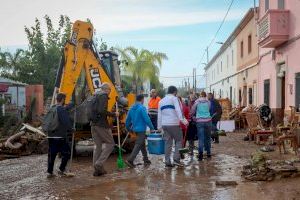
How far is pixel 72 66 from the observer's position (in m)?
11.8

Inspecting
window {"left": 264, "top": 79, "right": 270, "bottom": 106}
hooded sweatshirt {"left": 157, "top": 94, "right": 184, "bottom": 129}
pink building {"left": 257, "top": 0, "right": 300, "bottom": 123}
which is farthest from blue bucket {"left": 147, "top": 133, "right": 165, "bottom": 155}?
window {"left": 264, "top": 79, "right": 270, "bottom": 106}

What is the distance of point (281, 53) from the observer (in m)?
18.2

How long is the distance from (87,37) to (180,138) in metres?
3.67

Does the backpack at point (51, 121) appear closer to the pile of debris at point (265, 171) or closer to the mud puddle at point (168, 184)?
the mud puddle at point (168, 184)

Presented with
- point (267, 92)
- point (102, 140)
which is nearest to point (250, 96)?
point (267, 92)

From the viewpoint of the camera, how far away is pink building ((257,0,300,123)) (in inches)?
642

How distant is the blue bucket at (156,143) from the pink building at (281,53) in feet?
21.4

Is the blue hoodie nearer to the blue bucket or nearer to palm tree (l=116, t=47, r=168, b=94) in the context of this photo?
the blue bucket

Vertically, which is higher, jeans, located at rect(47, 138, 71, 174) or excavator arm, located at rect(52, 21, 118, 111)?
excavator arm, located at rect(52, 21, 118, 111)

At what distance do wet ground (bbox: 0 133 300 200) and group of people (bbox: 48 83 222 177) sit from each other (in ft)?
1.19

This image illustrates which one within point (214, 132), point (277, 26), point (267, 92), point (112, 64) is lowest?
point (214, 132)

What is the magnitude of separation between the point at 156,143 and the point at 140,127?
730 mm

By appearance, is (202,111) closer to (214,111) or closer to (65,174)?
(65,174)

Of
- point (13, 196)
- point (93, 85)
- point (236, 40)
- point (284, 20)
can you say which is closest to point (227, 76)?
point (236, 40)
